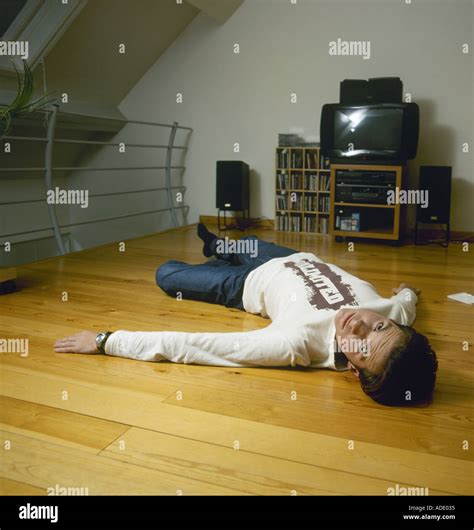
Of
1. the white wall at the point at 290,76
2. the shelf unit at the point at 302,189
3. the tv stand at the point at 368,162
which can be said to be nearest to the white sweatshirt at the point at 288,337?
the tv stand at the point at 368,162

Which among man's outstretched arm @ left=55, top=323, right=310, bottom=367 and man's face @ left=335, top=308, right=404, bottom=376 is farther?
man's outstretched arm @ left=55, top=323, right=310, bottom=367

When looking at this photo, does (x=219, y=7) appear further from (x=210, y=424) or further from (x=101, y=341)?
(x=210, y=424)

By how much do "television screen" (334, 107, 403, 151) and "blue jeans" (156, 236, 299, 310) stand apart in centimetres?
199

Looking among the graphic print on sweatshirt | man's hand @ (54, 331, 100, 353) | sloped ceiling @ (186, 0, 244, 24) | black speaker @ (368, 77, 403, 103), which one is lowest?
man's hand @ (54, 331, 100, 353)

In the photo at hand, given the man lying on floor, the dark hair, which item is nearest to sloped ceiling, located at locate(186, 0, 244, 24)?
the man lying on floor

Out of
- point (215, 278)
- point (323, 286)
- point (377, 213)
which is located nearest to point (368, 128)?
point (377, 213)

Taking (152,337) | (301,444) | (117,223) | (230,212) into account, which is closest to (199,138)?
(230,212)

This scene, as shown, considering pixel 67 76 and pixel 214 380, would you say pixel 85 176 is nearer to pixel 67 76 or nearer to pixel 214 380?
pixel 67 76

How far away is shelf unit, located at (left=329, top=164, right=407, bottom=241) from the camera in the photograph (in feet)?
14.3

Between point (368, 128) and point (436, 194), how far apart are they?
74 cm

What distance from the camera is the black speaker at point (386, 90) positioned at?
4.40m

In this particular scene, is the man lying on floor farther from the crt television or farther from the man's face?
the crt television

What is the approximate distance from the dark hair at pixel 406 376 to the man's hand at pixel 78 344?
37.2 inches

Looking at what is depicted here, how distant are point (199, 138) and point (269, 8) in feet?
4.38
